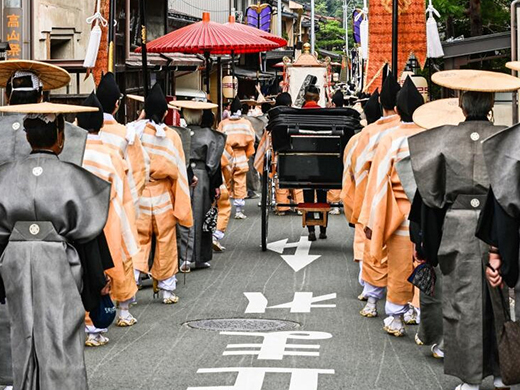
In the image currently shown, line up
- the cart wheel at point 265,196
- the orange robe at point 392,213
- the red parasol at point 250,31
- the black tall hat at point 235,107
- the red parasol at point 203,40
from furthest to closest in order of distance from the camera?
1. the black tall hat at point 235,107
2. the red parasol at point 250,31
3. the red parasol at point 203,40
4. the cart wheel at point 265,196
5. the orange robe at point 392,213

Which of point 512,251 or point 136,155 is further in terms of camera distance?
point 136,155

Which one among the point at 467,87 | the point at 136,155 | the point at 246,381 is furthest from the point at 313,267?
the point at 467,87

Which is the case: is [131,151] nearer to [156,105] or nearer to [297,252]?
[156,105]

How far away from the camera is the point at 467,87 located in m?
7.50

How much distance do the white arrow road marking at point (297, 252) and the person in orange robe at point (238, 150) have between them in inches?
134

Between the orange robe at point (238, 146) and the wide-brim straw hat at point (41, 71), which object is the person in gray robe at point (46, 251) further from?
the orange robe at point (238, 146)

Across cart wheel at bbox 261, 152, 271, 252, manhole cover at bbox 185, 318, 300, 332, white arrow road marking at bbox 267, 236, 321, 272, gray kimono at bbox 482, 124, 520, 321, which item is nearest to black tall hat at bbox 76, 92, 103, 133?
manhole cover at bbox 185, 318, 300, 332

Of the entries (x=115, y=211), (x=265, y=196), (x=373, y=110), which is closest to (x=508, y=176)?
(x=115, y=211)

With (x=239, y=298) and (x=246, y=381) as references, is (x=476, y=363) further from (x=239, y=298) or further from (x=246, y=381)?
(x=239, y=298)

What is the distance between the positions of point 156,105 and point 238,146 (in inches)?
353

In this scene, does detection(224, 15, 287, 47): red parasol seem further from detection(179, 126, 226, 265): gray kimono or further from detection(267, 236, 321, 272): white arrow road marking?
detection(179, 126, 226, 265): gray kimono

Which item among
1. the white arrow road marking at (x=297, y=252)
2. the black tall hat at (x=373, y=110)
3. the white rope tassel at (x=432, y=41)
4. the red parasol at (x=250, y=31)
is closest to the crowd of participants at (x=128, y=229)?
the black tall hat at (x=373, y=110)

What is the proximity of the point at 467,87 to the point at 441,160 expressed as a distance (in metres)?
0.57

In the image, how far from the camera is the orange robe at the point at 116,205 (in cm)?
908
